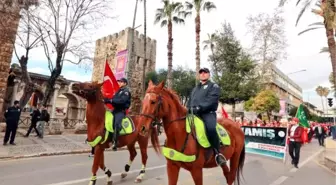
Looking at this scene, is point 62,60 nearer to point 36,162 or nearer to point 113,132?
point 36,162

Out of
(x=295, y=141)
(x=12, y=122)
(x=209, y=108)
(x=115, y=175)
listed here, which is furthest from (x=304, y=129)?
(x=12, y=122)

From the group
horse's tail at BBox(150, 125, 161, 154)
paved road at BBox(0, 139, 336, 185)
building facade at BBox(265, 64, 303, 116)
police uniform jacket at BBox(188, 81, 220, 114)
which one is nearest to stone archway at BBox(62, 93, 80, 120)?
paved road at BBox(0, 139, 336, 185)

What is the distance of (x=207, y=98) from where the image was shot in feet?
14.6

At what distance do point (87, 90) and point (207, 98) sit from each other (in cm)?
298

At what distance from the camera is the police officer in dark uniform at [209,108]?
14.0 ft

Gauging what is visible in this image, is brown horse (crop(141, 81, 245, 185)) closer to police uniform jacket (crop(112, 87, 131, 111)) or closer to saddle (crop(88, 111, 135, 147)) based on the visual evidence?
saddle (crop(88, 111, 135, 147))

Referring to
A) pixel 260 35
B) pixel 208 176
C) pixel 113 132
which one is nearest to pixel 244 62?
pixel 260 35

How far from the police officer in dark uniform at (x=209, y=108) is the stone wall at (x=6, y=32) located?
15855 mm

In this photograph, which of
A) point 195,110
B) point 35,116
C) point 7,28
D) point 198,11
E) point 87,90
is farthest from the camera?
point 198,11

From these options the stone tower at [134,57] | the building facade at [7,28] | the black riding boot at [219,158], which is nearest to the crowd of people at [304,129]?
the black riding boot at [219,158]

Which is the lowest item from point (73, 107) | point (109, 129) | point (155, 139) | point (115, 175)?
point (115, 175)

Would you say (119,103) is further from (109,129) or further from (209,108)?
(209,108)

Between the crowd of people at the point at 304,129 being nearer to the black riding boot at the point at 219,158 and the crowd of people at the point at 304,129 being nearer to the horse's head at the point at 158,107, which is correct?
the black riding boot at the point at 219,158

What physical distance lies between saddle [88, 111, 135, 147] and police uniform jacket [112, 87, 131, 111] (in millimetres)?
300
